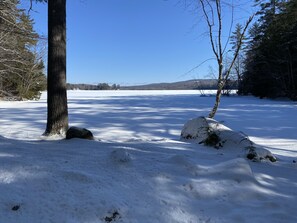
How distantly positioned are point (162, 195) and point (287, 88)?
85.5ft

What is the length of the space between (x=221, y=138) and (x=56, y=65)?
3310mm

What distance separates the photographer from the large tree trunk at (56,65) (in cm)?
564

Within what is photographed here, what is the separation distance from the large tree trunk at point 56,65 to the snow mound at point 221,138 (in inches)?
101

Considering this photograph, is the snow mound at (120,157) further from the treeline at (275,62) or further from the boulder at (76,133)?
the treeline at (275,62)

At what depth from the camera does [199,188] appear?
9.57ft

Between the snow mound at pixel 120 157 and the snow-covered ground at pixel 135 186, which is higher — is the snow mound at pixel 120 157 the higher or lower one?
the higher one

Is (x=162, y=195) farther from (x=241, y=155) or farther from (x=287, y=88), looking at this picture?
(x=287, y=88)

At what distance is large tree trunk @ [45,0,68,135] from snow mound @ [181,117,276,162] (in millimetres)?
2557

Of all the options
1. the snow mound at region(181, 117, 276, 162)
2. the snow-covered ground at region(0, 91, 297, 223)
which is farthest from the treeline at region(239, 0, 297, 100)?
the snow-covered ground at region(0, 91, 297, 223)

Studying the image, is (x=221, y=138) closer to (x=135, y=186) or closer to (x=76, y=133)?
Answer: (x=76, y=133)

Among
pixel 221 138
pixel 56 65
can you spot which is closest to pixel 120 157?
pixel 221 138

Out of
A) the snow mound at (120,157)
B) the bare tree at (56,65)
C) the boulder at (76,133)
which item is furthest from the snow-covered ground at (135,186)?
the bare tree at (56,65)

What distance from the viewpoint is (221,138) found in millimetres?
5195

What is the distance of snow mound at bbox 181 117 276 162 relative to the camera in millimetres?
4441
